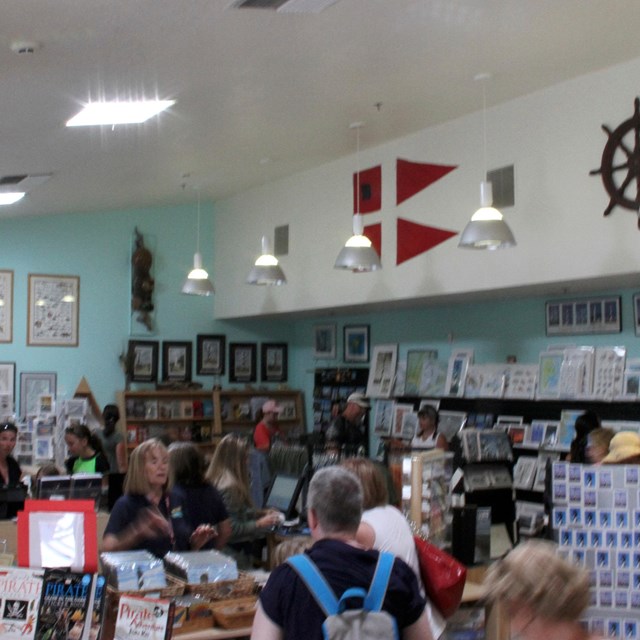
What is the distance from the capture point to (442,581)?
4137 mm

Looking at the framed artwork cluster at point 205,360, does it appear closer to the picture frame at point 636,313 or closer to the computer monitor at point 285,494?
the computer monitor at point 285,494

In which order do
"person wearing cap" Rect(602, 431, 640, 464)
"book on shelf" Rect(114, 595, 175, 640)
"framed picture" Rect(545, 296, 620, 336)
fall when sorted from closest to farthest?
"book on shelf" Rect(114, 595, 175, 640)
"person wearing cap" Rect(602, 431, 640, 464)
"framed picture" Rect(545, 296, 620, 336)

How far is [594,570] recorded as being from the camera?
5398mm

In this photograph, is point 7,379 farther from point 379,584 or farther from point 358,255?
point 379,584

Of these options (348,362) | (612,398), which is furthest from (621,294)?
(348,362)

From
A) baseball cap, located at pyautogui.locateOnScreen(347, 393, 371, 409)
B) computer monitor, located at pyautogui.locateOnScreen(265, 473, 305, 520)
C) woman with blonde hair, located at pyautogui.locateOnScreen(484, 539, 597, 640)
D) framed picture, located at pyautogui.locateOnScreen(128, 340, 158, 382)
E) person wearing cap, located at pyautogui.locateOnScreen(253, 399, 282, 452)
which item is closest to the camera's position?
woman with blonde hair, located at pyautogui.locateOnScreen(484, 539, 597, 640)

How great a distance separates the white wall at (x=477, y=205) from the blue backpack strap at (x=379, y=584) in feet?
15.3

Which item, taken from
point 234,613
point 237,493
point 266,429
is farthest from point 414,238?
point 234,613

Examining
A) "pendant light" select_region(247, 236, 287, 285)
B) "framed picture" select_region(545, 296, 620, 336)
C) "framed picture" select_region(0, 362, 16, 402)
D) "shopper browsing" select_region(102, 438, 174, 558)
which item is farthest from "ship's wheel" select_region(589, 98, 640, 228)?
"framed picture" select_region(0, 362, 16, 402)

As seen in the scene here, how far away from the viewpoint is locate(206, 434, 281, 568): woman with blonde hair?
19.4ft

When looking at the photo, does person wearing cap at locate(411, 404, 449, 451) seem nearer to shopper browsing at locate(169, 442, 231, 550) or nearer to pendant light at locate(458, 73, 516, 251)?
pendant light at locate(458, 73, 516, 251)

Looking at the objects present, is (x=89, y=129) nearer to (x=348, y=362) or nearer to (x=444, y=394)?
(x=444, y=394)

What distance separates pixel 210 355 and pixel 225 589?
9005mm

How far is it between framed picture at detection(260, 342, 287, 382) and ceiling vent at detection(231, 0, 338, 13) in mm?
8638
